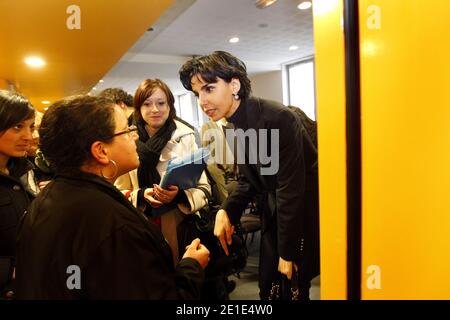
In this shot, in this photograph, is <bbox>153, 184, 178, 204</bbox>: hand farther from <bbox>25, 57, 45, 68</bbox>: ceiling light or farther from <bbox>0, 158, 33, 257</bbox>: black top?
<bbox>25, 57, 45, 68</bbox>: ceiling light

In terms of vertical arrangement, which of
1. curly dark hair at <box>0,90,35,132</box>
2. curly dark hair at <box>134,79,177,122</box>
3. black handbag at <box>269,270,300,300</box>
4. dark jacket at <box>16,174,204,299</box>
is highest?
curly dark hair at <box>134,79,177,122</box>

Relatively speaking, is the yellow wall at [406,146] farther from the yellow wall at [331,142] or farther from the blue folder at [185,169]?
the blue folder at [185,169]

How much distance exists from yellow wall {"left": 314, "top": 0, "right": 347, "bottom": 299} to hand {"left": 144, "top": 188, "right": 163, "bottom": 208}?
693mm

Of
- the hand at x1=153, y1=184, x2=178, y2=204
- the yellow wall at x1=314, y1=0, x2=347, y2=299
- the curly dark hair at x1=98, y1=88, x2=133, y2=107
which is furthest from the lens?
the curly dark hair at x1=98, y1=88, x2=133, y2=107

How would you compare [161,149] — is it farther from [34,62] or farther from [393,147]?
[34,62]

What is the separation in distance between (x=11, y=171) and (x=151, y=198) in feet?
1.83

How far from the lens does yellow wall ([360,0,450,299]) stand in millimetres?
Result: 705

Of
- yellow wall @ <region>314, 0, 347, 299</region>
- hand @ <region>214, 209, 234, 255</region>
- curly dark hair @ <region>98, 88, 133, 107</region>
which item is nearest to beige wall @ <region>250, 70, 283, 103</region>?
yellow wall @ <region>314, 0, 347, 299</region>

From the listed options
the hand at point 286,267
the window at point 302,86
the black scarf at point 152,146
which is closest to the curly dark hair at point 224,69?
the window at point 302,86

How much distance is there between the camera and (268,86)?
104 cm

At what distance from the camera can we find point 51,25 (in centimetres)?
197

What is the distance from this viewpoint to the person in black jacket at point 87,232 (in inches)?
27.2

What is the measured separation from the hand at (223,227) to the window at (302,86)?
0.52m

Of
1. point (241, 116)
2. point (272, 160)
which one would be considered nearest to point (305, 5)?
point (241, 116)
